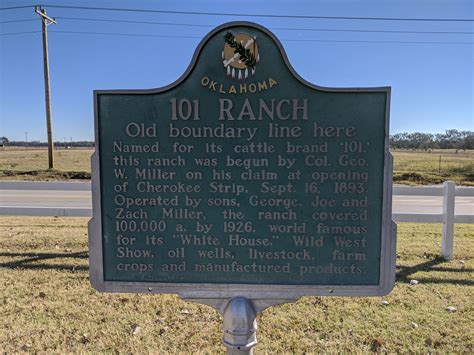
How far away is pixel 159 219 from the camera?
2236mm

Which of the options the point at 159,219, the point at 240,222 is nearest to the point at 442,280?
the point at 240,222

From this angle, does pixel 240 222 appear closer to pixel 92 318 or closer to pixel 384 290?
pixel 384 290

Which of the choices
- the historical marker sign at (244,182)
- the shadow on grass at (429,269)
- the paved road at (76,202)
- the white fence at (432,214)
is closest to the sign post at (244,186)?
the historical marker sign at (244,182)

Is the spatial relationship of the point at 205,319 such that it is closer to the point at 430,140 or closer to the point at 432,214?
the point at 432,214

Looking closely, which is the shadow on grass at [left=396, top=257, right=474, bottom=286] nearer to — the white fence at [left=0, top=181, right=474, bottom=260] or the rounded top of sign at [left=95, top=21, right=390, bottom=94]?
the white fence at [left=0, top=181, right=474, bottom=260]

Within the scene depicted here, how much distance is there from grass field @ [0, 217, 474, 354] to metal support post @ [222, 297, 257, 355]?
748mm

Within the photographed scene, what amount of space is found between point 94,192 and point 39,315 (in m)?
1.90

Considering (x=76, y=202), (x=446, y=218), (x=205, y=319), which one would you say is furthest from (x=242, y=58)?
(x=76, y=202)

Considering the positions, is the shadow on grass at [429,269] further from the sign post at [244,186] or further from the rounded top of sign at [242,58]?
the rounded top of sign at [242,58]

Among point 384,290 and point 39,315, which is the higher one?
point 384,290

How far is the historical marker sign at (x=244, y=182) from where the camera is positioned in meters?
2.17

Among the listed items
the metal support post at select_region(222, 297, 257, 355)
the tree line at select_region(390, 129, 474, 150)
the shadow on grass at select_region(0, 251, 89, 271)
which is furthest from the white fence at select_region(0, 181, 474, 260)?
the tree line at select_region(390, 129, 474, 150)

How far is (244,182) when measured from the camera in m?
2.22

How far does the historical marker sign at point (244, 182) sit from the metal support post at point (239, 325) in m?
0.07
